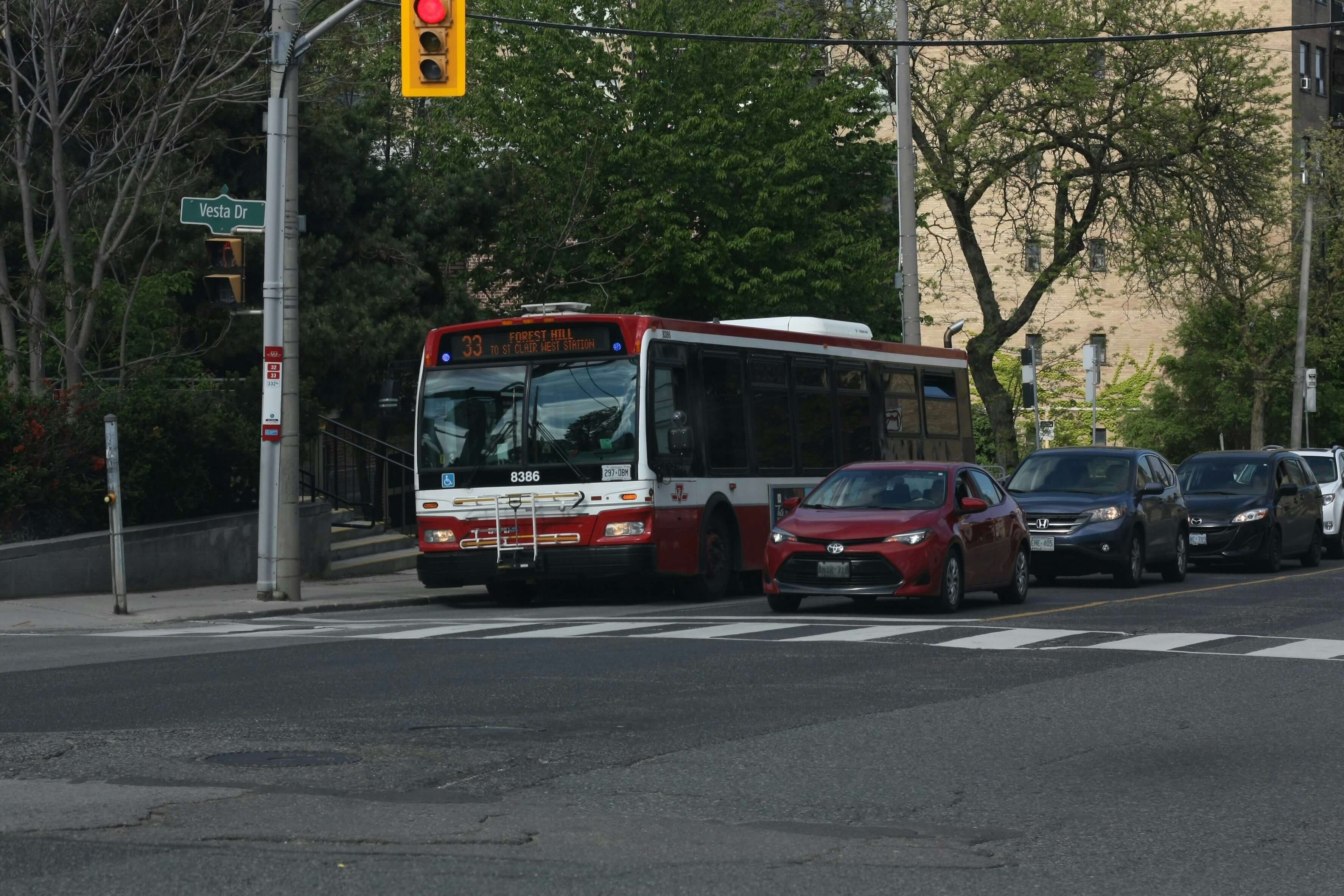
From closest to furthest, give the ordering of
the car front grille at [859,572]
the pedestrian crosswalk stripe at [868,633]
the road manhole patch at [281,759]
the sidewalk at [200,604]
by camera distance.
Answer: the road manhole patch at [281,759] → the pedestrian crosswalk stripe at [868,633] → the car front grille at [859,572] → the sidewalk at [200,604]

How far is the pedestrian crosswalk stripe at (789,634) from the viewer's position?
1489cm

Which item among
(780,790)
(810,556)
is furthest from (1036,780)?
(810,556)

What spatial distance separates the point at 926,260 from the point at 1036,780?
56.4 meters

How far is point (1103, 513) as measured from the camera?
899 inches

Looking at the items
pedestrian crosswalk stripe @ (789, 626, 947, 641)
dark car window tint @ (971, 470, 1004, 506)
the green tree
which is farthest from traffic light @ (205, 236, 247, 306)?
the green tree

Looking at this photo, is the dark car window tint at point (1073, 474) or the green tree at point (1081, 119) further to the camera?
the green tree at point (1081, 119)

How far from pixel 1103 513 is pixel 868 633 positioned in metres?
7.81

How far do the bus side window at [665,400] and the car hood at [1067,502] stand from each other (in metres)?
4.47

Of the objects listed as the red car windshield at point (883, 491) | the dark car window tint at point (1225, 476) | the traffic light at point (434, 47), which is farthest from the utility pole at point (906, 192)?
the traffic light at point (434, 47)

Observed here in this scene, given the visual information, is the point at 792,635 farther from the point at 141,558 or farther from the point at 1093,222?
the point at 1093,222

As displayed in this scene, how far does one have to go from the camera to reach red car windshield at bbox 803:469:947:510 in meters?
18.9

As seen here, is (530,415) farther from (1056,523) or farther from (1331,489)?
(1331,489)

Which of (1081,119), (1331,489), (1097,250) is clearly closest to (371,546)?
(1331,489)

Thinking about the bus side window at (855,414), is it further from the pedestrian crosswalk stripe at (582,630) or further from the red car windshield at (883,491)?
the pedestrian crosswalk stripe at (582,630)
